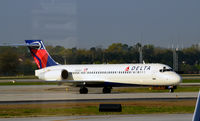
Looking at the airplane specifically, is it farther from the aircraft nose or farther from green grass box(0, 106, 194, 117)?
green grass box(0, 106, 194, 117)

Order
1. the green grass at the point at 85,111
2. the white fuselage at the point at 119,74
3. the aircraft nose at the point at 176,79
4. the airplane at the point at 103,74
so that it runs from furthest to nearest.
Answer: the airplane at the point at 103,74 < the white fuselage at the point at 119,74 < the aircraft nose at the point at 176,79 < the green grass at the point at 85,111

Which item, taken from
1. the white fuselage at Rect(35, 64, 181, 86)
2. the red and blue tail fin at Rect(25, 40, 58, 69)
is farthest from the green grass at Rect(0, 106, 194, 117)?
the red and blue tail fin at Rect(25, 40, 58, 69)

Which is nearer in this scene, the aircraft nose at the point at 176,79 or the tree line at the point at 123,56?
the aircraft nose at the point at 176,79

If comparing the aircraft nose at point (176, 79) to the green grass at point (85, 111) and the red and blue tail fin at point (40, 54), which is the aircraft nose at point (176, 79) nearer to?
the green grass at point (85, 111)

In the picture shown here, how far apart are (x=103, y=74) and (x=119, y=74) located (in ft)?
6.98

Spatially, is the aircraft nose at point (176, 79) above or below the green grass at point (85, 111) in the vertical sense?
above

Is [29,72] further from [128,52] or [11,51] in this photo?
[128,52]

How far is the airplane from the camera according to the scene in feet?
124

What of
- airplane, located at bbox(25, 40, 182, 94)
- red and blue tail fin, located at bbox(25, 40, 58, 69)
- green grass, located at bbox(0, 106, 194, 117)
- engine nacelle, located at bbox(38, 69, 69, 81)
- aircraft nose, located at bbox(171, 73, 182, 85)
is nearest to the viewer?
green grass, located at bbox(0, 106, 194, 117)

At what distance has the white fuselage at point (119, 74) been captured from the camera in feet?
124

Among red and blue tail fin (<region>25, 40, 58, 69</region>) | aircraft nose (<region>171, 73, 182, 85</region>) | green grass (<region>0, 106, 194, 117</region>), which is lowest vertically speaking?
green grass (<region>0, 106, 194, 117</region>)

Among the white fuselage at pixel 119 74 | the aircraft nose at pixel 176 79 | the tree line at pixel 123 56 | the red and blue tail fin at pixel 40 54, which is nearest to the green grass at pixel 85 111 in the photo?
the aircraft nose at pixel 176 79

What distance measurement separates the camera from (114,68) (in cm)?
4031

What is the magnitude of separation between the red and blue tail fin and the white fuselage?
2.04 feet
